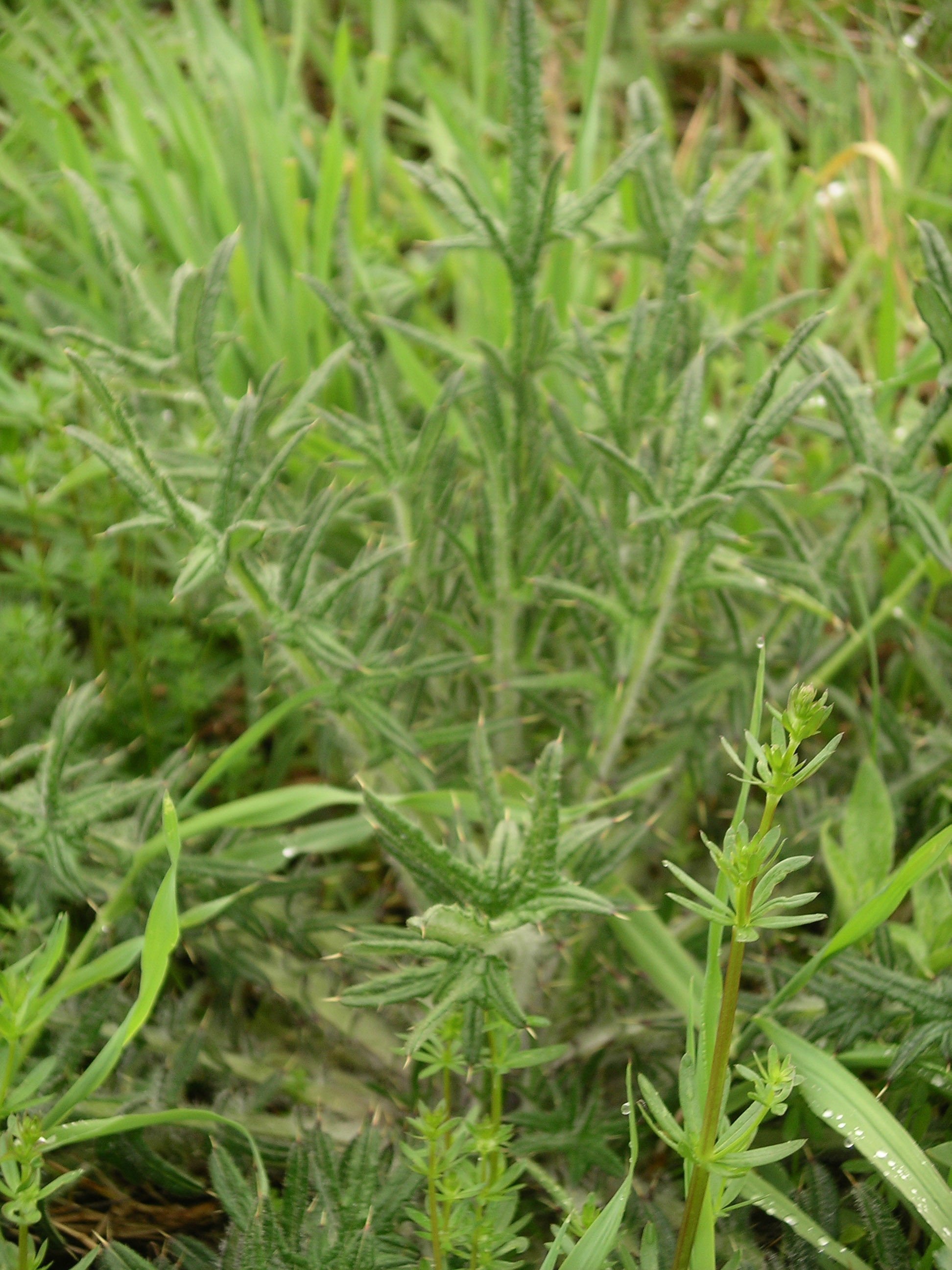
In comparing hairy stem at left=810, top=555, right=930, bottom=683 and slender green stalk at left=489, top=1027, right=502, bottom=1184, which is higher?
slender green stalk at left=489, top=1027, right=502, bottom=1184

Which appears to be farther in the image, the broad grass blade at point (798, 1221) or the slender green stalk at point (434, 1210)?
the broad grass blade at point (798, 1221)

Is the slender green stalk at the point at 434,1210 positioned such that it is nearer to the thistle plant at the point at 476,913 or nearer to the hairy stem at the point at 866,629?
the thistle plant at the point at 476,913

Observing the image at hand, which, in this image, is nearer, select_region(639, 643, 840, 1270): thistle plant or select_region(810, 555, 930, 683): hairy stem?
select_region(639, 643, 840, 1270): thistle plant

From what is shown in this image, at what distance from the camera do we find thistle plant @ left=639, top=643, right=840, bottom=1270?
2.68ft

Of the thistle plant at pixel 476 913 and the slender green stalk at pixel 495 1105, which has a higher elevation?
the thistle plant at pixel 476 913

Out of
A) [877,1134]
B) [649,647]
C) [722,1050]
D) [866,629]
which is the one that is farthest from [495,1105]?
[866,629]

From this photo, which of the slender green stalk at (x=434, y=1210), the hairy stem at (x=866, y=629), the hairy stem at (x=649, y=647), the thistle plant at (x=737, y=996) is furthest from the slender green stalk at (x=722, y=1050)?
the hairy stem at (x=866, y=629)

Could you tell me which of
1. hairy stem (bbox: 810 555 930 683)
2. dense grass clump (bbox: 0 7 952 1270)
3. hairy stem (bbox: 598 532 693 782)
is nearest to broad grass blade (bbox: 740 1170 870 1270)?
dense grass clump (bbox: 0 7 952 1270)

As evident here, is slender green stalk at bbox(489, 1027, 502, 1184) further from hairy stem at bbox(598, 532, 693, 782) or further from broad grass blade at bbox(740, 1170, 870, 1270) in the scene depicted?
hairy stem at bbox(598, 532, 693, 782)

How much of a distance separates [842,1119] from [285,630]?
0.76 metres

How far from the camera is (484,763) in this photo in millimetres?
1178

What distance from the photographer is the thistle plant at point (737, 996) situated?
816 millimetres

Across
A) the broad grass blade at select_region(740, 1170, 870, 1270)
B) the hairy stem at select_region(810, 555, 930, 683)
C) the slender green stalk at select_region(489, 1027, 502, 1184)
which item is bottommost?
the broad grass blade at select_region(740, 1170, 870, 1270)

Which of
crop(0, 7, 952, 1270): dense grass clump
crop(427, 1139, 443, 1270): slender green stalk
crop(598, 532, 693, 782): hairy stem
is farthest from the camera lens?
crop(598, 532, 693, 782): hairy stem
